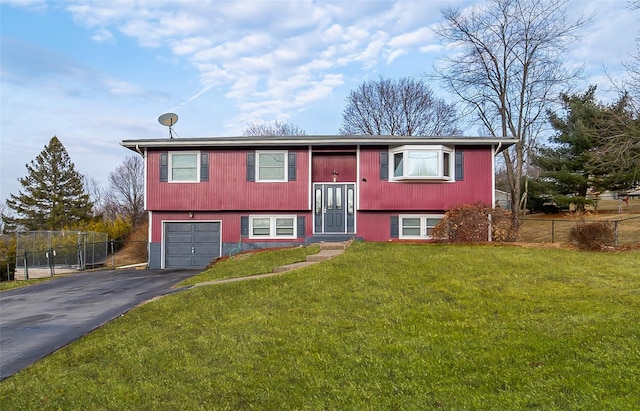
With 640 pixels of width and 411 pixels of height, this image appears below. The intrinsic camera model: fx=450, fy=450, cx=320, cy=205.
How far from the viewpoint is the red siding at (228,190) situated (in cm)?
1695

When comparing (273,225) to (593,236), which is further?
(273,225)

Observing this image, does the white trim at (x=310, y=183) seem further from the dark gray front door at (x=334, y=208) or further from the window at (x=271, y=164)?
the window at (x=271, y=164)

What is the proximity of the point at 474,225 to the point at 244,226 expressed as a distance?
8.44 m

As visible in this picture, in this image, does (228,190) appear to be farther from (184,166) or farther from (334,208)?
(334,208)

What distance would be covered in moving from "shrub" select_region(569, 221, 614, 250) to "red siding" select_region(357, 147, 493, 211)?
4.35 meters

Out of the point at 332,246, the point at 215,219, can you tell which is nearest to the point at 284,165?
the point at 215,219

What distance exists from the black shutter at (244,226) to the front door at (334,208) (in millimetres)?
2659

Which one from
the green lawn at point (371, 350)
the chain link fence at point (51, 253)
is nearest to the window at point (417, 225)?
the green lawn at point (371, 350)

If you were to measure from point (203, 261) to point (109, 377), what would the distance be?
1319 centimetres

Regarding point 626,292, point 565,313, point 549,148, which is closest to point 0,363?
point 565,313

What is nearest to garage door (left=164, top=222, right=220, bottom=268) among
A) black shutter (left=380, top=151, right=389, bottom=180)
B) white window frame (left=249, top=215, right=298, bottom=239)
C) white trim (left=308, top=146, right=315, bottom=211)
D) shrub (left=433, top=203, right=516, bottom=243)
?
white window frame (left=249, top=215, right=298, bottom=239)

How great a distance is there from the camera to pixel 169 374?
15.0ft

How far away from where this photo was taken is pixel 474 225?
14.1m

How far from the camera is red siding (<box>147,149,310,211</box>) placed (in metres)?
17.0
